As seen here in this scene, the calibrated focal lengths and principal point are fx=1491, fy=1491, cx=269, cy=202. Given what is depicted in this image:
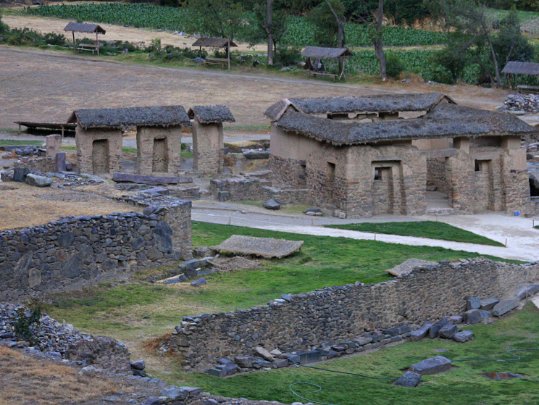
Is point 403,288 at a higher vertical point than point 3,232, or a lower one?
lower

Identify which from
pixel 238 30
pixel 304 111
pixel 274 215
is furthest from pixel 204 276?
pixel 238 30

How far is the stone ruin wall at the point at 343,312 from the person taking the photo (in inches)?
1207

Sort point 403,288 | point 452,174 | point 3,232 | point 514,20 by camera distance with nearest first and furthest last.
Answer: point 3,232 → point 403,288 → point 452,174 → point 514,20

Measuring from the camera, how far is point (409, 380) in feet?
103

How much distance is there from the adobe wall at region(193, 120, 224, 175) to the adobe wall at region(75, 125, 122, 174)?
3.40 metres

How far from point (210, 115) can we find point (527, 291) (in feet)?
61.9

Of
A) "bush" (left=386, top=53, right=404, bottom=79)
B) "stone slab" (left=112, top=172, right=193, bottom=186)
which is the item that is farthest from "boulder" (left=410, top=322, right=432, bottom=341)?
"bush" (left=386, top=53, right=404, bottom=79)

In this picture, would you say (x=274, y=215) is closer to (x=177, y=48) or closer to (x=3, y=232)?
(x=3, y=232)

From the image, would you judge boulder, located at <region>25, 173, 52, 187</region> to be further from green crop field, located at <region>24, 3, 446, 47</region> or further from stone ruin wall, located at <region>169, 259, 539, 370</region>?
green crop field, located at <region>24, 3, 446, 47</region>

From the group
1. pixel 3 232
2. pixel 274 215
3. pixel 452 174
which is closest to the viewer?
pixel 3 232

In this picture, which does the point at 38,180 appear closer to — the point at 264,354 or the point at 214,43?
the point at 264,354

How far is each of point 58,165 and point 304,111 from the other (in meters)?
9.93

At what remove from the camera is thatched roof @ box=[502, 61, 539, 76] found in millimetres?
85750

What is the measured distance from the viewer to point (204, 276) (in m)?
37.4
